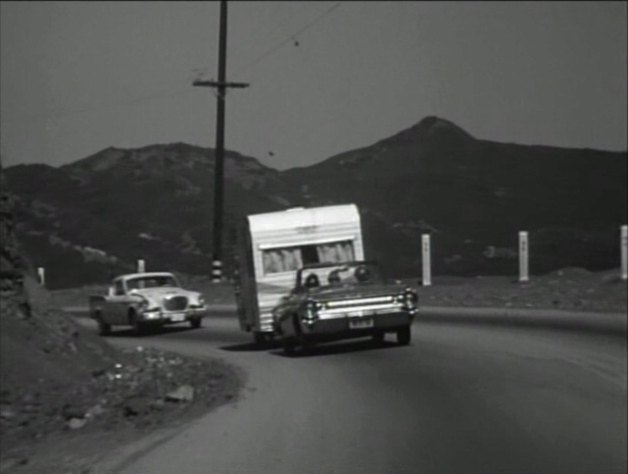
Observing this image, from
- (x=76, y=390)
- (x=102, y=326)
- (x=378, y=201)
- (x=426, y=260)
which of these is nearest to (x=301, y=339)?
(x=102, y=326)

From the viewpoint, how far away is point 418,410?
15.5 meters

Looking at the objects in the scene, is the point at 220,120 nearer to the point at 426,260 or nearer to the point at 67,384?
the point at 67,384

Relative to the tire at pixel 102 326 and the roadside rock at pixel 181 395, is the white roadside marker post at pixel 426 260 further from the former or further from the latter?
the roadside rock at pixel 181 395

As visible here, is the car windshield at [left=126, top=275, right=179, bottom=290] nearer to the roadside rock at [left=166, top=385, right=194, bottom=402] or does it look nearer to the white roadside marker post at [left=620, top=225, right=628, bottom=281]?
the roadside rock at [left=166, top=385, right=194, bottom=402]

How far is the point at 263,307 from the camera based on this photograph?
25281 millimetres

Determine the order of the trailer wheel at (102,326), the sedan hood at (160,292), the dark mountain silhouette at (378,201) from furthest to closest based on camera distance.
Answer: the trailer wheel at (102,326), the sedan hood at (160,292), the dark mountain silhouette at (378,201)

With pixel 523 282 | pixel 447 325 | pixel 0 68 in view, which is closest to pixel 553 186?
pixel 523 282

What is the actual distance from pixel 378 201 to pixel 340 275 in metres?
8.27

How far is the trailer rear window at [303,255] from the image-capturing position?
1014 inches

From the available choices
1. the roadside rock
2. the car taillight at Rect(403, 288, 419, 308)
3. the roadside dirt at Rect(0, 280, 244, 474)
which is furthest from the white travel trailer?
the roadside rock

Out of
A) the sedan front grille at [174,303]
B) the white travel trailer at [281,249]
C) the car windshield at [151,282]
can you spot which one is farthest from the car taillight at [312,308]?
the car windshield at [151,282]

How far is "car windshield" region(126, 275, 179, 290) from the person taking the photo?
1781 cm

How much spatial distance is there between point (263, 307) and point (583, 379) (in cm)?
654

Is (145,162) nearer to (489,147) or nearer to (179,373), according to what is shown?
(179,373)
